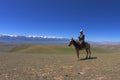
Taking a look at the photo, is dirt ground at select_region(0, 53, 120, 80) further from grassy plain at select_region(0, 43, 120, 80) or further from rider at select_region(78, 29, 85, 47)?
rider at select_region(78, 29, 85, 47)

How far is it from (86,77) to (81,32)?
444 inches

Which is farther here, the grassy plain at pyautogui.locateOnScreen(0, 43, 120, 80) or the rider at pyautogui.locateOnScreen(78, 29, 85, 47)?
the rider at pyautogui.locateOnScreen(78, 29, 85, 47)

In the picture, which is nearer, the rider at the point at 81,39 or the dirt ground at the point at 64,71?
the dirt ground at the point at 64,71

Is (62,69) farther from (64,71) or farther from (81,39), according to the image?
(81,39)

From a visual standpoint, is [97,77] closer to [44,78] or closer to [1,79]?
[44,78]

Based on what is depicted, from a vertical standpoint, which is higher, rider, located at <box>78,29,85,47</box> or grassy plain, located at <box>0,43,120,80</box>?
rider, located at <box>78,29,85,47</box>

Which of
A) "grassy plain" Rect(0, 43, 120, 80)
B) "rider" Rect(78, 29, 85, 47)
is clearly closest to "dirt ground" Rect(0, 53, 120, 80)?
"grassy plain" Rect(0, 43, 120, 80)

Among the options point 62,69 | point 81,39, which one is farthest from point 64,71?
point 81,39

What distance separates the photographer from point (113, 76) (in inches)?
516

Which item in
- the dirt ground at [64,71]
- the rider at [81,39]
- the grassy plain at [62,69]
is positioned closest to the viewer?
the dirt ground at [64,71]

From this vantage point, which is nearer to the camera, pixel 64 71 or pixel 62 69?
pixel 64 71

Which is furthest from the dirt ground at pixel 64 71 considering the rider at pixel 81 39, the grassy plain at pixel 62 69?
the rider at pixel 81 39

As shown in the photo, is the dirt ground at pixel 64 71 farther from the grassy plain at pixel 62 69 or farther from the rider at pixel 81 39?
Result: the rider at pixel 81 39

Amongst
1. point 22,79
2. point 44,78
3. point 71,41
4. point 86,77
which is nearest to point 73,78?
point 86,77
